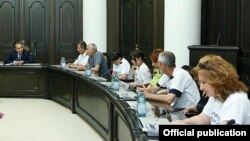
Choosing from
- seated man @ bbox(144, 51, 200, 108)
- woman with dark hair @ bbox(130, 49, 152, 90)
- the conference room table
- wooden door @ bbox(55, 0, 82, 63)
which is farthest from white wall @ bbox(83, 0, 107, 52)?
seated man @ bbox(144, 51, 200, 108)

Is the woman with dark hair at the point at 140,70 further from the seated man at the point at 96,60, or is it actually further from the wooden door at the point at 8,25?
the wooden door at the point at 8,25

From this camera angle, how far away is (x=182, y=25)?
Answer: 756cm

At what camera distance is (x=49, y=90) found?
9383mm

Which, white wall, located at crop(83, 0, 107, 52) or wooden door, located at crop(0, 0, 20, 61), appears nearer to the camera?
white wall, located at crop(83, 0, 107, 52)

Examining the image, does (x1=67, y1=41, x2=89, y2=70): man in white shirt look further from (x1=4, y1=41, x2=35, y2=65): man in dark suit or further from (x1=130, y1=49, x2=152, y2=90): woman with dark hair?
(x1=130, y1=49, x2=152, y2=90): woman with dark hair

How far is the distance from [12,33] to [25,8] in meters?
0.70

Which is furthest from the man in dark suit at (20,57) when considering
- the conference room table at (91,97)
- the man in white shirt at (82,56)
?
the man in white shirt at (82,56)

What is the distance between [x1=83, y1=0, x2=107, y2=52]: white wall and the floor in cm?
249

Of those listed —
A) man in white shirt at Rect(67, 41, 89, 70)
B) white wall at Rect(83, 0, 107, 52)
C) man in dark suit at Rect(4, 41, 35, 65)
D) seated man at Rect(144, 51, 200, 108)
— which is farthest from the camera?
white wall at Rect(83, 0, 107, 52)

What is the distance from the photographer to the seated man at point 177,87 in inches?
170

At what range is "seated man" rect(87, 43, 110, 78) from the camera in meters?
7.79

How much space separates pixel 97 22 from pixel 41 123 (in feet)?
14.8

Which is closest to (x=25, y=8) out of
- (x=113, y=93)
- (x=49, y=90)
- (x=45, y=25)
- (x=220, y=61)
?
(x=45, y=25)

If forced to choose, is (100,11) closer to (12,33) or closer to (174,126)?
(12,33)
